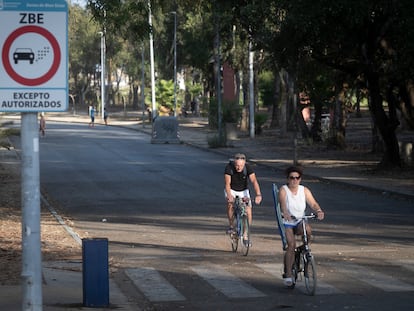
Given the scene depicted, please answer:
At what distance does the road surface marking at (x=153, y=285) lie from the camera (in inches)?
422

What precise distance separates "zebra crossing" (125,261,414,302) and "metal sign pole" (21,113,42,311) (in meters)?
4.65

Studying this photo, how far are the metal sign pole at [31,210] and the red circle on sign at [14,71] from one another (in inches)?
9.2

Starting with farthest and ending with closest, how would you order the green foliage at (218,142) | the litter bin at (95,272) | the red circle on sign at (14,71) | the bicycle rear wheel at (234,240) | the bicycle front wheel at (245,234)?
the green foliage at (218,142)
the bicycle rear wheel at (234,240)
the bicycle front wheel at (245,234)
the litter bin at (95,272)
the red circle on sign at (14,71)

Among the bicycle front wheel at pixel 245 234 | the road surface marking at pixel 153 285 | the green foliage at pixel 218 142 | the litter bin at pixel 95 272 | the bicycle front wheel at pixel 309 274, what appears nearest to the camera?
the litter bin at pixel 95 272

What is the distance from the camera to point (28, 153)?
5.89 m

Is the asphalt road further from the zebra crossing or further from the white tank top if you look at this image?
the white tank top

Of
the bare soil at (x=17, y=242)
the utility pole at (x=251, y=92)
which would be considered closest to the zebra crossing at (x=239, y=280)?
the bare soil at (x=17, y=242)

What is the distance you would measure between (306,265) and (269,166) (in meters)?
23.1

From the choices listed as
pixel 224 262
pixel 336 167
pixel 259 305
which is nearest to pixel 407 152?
pixel 336 167

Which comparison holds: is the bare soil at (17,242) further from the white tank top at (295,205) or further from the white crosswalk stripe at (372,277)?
the white crosswalk stripe at (372,277)

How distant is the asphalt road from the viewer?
422 inches

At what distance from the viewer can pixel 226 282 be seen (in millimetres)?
11625

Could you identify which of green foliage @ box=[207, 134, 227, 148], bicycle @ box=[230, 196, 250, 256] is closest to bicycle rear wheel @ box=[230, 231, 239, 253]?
bicycle @ box=[230, 196, 250, 256]

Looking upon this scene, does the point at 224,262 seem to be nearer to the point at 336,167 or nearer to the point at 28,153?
the point at 28,153
